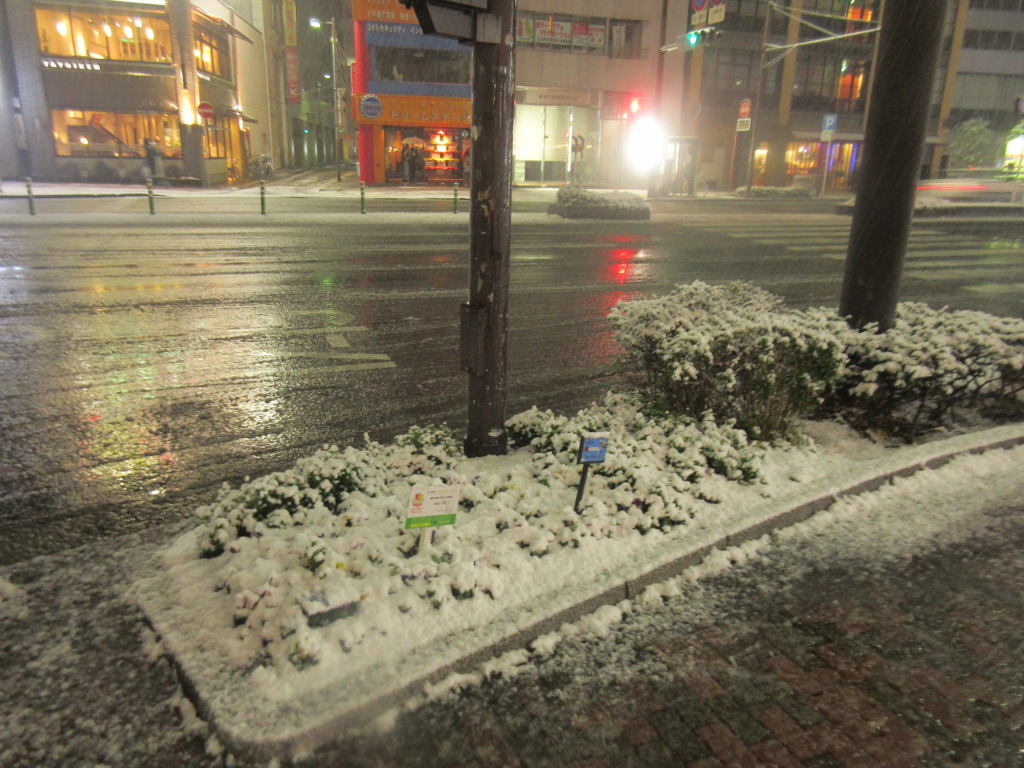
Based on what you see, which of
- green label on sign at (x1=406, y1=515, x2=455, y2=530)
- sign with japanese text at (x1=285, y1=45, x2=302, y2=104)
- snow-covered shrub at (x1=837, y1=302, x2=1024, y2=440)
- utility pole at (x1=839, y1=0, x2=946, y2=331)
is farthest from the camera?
sign with japanese text at (x1=285, y1=45, x2=302, y2=104)

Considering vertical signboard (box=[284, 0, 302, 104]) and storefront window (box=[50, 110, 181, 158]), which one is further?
vertical signboard (box=[284, 0, 302, 104])

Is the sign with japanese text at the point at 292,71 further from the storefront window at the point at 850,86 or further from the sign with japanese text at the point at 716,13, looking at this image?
the storefront window at the point at 850,86

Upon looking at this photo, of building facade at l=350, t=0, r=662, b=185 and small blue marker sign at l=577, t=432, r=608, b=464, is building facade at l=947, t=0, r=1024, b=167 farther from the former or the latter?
small blue marker sign at l=577, t=432, r=608, b=464

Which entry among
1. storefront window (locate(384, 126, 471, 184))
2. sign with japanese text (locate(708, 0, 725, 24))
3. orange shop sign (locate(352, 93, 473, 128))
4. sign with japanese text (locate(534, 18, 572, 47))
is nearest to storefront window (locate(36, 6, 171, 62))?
orange shop sign (locate(352, 93, 473, 128))

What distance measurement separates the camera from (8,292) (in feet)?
35.1

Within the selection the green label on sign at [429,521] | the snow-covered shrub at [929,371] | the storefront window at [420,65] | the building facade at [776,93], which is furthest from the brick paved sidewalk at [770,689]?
the building facade at [776,93]

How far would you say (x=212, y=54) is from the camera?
36.5 metres

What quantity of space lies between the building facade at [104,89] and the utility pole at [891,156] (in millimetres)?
31218

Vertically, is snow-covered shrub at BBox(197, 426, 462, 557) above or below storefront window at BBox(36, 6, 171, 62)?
below

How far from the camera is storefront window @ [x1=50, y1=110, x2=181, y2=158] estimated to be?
32625 mm

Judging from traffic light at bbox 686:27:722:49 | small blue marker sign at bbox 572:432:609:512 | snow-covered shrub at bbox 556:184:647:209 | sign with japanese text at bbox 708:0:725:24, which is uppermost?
sign with japanese text at bbox 708:0:725:24

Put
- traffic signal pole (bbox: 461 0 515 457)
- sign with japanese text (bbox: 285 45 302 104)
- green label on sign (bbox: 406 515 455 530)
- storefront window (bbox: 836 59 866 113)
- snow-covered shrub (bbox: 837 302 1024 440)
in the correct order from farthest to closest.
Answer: storefront window (bbox: 836 59 866 113), sign with japanese text (bbox: 285 45 302 104), snow-covered shrub (bbox: 837 302 1024 440), traffic signal pole (bbox: 461 0 515 457), green label on sign (bbox: 406 515 455 530)

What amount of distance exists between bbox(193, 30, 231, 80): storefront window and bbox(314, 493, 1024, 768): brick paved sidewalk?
122 feet

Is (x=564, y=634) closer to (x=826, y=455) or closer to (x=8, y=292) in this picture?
(x=826, y=455)
